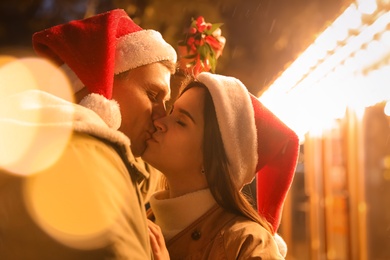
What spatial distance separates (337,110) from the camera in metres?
4.73

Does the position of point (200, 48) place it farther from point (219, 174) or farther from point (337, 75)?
point (219, 174)

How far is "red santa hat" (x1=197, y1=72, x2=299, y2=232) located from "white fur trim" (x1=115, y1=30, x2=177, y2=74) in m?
0.27

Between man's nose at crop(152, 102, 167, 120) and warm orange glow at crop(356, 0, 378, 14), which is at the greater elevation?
warm orange glow at crop(356, 0, 378, 14)

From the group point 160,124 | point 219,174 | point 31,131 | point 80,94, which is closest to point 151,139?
point 160,124

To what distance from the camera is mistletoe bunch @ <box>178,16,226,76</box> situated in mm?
3553

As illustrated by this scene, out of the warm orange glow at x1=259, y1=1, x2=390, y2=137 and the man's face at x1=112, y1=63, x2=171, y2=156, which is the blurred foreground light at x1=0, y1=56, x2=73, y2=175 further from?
the warm orange glow at x1=259, y1=1, x2=390, y2=137

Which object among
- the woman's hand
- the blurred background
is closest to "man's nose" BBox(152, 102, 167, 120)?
the woman's hand

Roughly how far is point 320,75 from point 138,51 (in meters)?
2.20

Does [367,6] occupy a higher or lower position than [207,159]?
higher

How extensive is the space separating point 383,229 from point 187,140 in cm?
487

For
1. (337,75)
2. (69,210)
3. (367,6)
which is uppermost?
(367,6)

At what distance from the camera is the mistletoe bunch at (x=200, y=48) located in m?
3.55

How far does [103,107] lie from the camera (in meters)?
1.83

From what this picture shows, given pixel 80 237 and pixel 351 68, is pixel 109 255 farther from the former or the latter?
pixel 351 68
